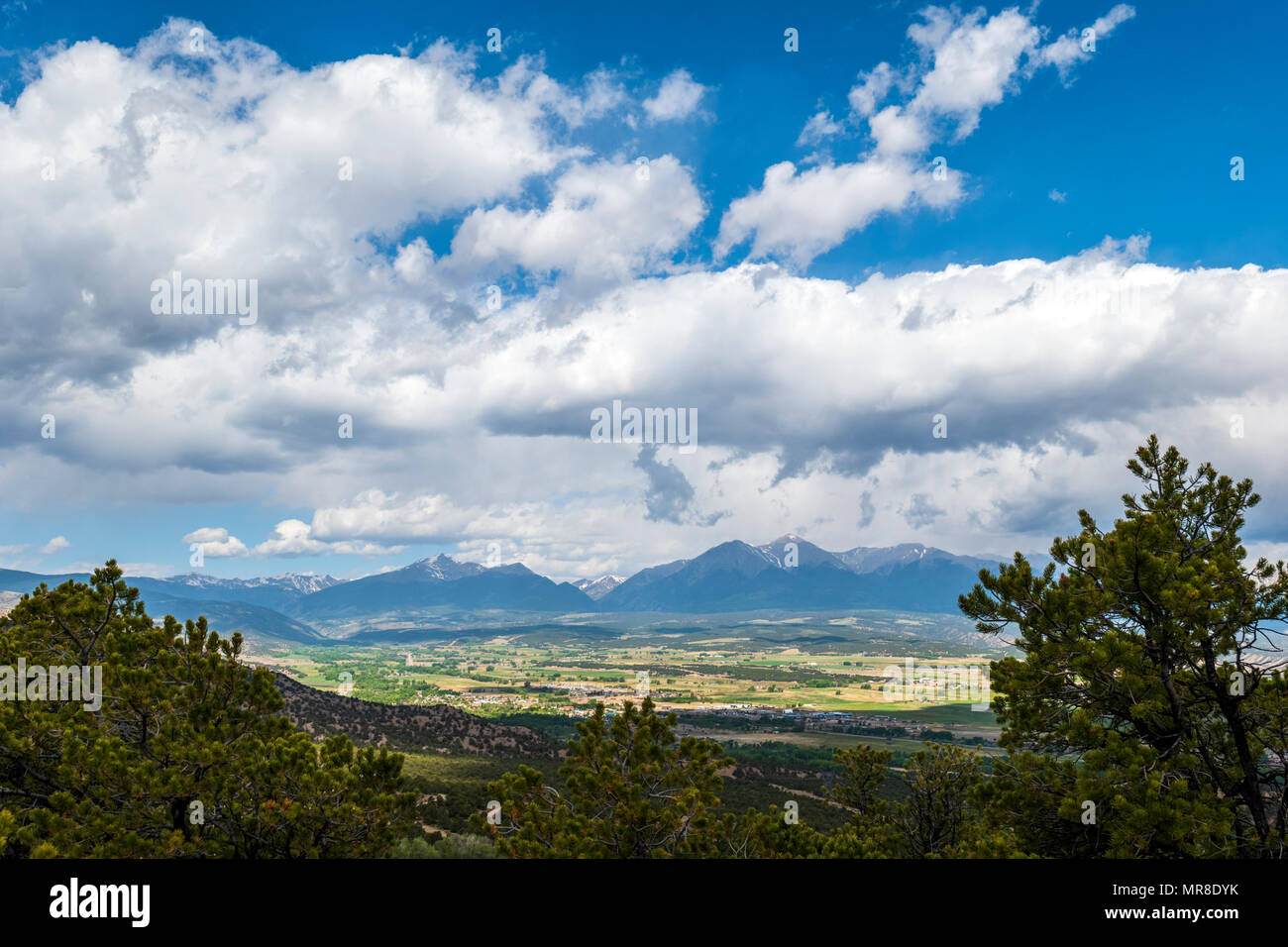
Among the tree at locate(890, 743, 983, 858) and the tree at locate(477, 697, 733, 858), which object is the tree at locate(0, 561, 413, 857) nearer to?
the tree at locate(477, 697, 733, 858)

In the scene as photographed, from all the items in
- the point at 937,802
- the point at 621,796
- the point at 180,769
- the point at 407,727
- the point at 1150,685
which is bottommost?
the point at 407,727

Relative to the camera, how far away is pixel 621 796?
15.8 metres

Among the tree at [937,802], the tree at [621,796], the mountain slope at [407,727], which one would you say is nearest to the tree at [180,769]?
the tree at [621,796]

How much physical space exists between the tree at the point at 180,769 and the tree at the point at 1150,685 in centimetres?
1580

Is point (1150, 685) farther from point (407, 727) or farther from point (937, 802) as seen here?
point (407, 727)

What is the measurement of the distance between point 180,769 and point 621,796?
10.0 m

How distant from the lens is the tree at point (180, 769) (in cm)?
1434

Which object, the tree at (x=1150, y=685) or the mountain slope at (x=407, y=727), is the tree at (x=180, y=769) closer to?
the tree at (x=1150, y=685)

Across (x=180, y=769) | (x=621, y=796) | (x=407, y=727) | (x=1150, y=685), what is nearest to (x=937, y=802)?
(x=1150, y=685)

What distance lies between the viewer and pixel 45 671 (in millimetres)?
17891

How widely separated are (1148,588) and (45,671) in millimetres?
27520
